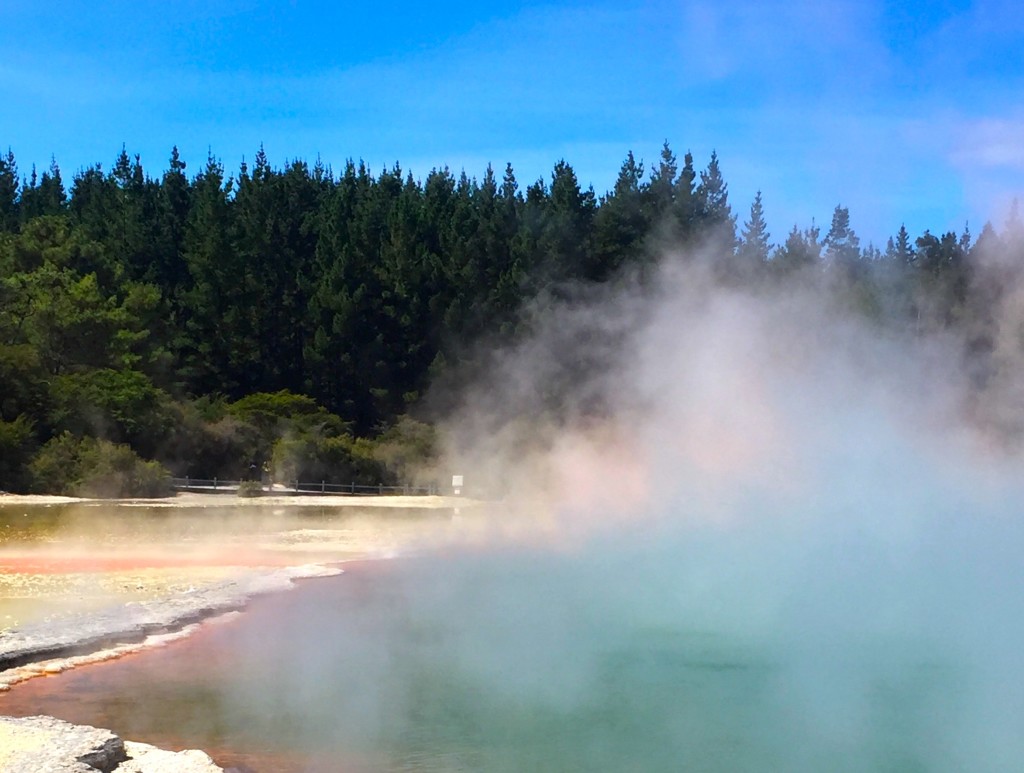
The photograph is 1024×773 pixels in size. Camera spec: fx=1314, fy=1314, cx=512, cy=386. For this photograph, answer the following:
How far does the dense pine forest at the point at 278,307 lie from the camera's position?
3225 cm

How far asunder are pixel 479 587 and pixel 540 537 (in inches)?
178

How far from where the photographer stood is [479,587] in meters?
16.0

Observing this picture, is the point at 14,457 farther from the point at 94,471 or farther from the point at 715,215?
the point at 715,215

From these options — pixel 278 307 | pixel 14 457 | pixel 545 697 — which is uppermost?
pixel 278 307

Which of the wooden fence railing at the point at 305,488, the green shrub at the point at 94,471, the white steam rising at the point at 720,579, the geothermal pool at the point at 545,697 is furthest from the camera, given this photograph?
the wooden fence railing at the point at 305,488

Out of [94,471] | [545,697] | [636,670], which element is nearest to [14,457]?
[94,471]

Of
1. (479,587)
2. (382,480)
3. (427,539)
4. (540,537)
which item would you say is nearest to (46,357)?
(382,480)

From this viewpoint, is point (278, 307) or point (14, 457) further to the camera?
point (278, 307)

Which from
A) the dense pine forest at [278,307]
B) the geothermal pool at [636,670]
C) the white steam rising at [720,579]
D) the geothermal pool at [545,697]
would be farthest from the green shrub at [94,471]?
the geothermal pool at [545,697]

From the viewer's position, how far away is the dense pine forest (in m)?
32.2

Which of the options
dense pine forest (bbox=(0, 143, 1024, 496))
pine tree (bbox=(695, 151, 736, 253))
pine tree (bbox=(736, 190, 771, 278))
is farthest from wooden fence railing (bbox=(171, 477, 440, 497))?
pine tree (bbox=(736, 190, 771, 278))

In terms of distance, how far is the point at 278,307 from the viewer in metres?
47.0

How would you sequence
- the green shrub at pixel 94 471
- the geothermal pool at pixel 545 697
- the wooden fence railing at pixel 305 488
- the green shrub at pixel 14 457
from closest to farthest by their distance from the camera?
1. the geothermal pool at pixel 545 697
2. the green shrub at pixel 14 457
3. the green shrub at pixel 94 471
4. the wooden fence railing at pixel 305 488

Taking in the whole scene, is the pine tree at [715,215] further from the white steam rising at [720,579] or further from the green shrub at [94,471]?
the green shrub at [94,471]
